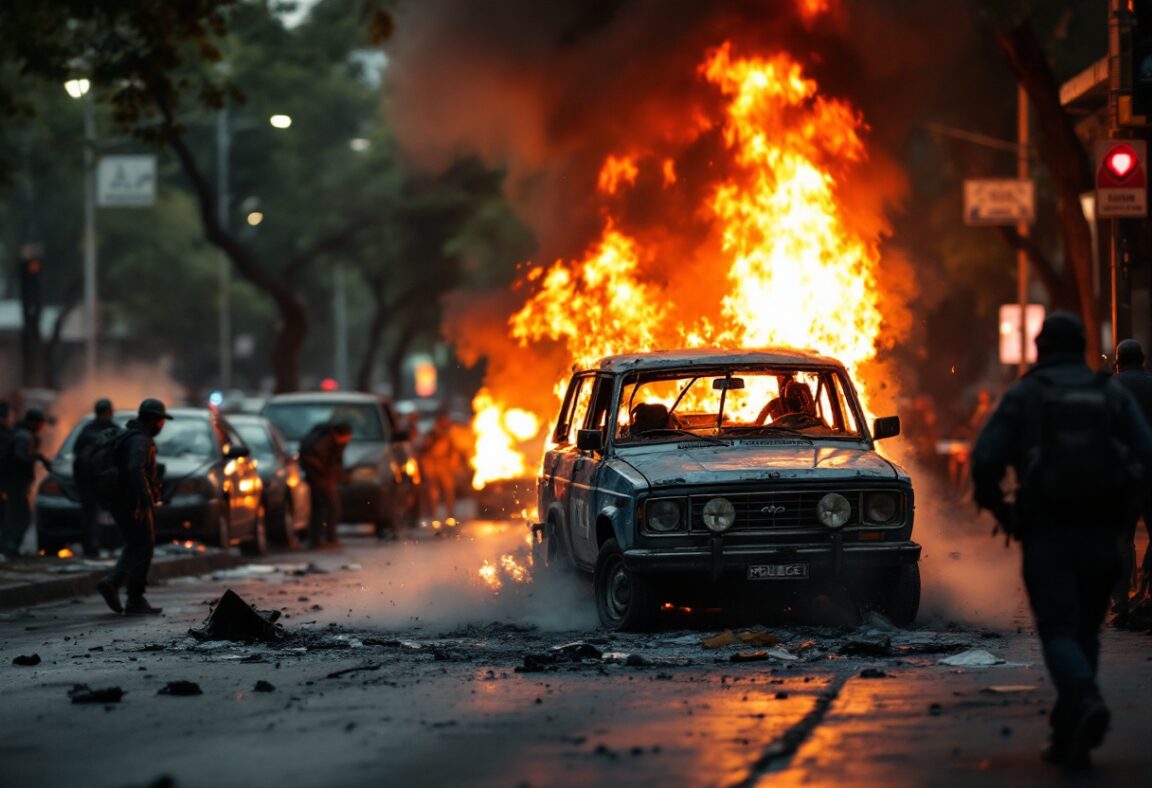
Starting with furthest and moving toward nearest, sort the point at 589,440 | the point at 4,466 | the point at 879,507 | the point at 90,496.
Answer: the point at 4,466 → the point at 90,496 → the point at 589,440 → the point at 879,507

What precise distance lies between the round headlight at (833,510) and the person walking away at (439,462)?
2139 centimetres

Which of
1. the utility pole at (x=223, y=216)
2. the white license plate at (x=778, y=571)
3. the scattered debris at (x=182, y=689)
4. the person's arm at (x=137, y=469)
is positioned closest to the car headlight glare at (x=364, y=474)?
the person's arm at (x=137, y=469)

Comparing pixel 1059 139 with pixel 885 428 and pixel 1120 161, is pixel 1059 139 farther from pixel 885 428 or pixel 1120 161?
pixel 885 428

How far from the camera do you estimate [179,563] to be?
2056cm

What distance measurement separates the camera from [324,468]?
82.5 ft

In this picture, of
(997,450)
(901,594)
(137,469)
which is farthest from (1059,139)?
(997,450)

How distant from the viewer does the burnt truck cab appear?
39.0 ft

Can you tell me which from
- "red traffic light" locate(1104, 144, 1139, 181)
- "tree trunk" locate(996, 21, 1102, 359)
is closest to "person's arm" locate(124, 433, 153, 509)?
"red traffic light" locate(1104, 144, 1139, 181)

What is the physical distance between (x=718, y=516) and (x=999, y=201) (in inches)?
722

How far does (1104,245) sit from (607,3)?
933 cm

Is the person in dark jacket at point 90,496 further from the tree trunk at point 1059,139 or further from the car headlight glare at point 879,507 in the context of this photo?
the tree trunk at point 1059,139

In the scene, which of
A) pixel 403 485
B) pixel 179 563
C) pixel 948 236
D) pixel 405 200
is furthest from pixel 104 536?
pixel 405 200

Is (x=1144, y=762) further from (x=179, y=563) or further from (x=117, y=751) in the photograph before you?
(x=179, y=563)

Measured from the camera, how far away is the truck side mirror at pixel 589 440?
12.8m
